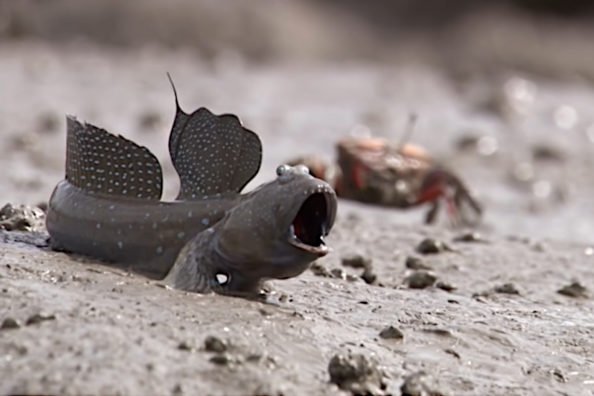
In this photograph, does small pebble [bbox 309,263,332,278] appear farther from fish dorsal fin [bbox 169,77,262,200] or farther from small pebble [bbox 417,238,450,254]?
small pebble [bbox 417,238,450,254]

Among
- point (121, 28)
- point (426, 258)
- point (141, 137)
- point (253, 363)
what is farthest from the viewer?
point (121, 28)

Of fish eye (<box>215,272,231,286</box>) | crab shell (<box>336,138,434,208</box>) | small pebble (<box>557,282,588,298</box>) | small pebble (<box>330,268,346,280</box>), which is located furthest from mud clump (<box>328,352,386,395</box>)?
crab shell (<box>336,138,434,208</box>)

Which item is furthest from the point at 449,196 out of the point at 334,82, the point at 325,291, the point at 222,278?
the point at 334,82

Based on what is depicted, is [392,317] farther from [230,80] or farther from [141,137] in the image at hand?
[230,80]

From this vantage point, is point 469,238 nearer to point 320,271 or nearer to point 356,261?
point 356,261

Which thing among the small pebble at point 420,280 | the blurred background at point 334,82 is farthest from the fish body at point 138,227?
the blurred background at point 334,82

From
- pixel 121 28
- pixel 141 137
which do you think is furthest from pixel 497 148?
pixel 121 28
